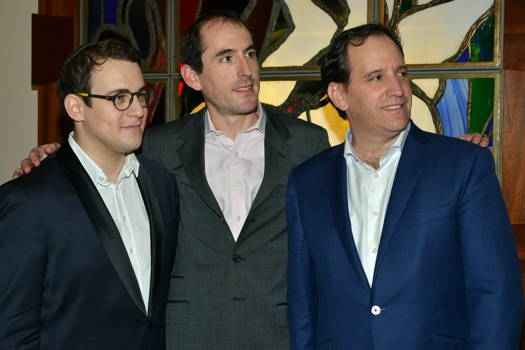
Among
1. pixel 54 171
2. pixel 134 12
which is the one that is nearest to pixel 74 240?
pixel 54 171

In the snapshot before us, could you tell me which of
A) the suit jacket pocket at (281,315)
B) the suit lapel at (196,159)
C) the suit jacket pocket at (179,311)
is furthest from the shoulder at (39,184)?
the suit jacket pocket at (281,315)

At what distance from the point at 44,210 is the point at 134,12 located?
271cm

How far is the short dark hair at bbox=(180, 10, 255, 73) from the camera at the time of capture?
2.82 meters

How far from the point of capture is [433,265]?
6.83 feet

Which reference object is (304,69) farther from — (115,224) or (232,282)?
(115,224)

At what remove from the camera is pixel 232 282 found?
102 inches

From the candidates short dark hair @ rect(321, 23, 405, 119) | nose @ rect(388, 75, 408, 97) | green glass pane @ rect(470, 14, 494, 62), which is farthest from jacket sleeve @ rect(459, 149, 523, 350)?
green glass pane @ rect(470, 14, 494, 62)

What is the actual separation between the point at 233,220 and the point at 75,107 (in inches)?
28.7

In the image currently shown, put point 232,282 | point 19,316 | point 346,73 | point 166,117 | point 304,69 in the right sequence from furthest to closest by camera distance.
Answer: point 166,117 < point 304,69 < point 232,282 < point 346,73 < point 19,316

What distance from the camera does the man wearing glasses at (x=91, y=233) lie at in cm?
202

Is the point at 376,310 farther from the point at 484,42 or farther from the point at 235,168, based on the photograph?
the point at 484,42

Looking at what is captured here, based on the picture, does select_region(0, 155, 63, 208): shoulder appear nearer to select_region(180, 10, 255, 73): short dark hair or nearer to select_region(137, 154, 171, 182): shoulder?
select_region(137, 154, 171, 182): shoulder

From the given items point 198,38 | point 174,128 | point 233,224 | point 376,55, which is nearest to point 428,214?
point 376,55

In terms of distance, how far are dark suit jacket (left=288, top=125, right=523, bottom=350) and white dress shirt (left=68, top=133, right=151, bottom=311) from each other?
1.90 feet
